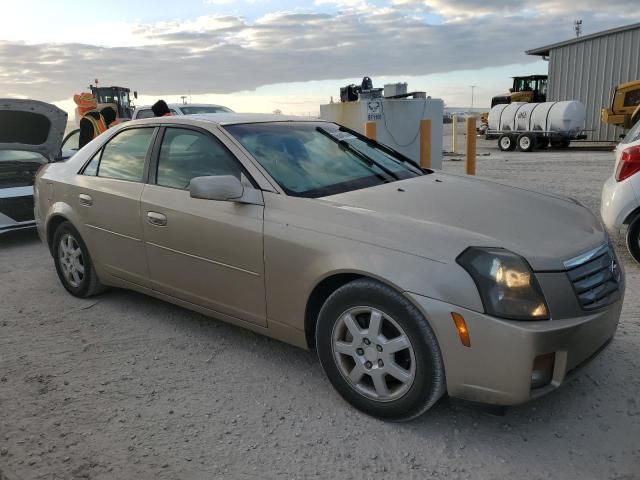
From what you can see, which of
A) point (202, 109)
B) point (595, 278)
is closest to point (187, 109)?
Answer: point (202, 109)

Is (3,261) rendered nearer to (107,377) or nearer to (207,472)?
(107,377)

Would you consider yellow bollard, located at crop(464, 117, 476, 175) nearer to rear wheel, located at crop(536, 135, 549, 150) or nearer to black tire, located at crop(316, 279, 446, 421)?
black tire, located at crop(316, 279, 446, 421)

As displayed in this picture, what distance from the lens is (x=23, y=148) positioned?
7297mm

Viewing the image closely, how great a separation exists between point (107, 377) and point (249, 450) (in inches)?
48.1

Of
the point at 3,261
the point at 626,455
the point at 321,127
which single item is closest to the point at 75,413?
the point at 321,127

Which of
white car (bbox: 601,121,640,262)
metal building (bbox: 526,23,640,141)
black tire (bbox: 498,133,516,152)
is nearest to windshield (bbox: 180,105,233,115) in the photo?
white car (bbox: 601,121,640,262)

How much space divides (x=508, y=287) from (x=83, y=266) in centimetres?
351

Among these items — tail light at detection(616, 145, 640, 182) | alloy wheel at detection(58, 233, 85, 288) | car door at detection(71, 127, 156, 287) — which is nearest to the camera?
car door at detection(71, 127, 156, 287)

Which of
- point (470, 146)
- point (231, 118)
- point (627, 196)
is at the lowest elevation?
point (627, 196)

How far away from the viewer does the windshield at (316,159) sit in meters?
3.37

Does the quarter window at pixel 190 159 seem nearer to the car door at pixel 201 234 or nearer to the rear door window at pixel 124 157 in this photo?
the car door at pixel 201 234

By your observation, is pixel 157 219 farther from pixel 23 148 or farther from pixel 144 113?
pixel 144 113

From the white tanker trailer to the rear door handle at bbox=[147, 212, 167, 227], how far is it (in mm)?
19584

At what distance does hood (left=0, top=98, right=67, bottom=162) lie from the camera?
680cm
